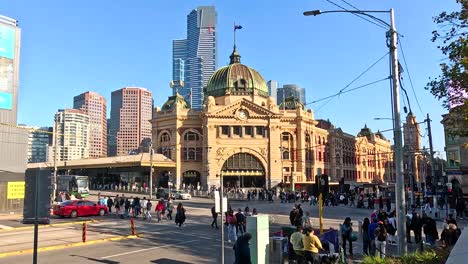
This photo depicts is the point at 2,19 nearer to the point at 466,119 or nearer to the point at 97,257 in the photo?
the point at 97,257

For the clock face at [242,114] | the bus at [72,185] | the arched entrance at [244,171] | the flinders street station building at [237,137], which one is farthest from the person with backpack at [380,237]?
the clock face at [242,114]

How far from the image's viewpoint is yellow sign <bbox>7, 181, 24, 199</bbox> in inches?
1442

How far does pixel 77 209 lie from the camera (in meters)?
33.5

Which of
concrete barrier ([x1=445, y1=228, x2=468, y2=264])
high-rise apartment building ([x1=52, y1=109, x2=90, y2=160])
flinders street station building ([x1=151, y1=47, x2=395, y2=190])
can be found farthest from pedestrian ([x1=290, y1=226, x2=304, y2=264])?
high-rise apartment building ([x1=52, y1=109, x2=90, y2=160])

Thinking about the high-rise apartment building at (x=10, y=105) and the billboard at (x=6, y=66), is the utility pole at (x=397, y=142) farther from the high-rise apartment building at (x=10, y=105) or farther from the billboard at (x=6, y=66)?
the billboard at (x=6, y=66)

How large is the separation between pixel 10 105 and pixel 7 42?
5.57 metres

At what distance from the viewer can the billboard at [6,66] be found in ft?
125

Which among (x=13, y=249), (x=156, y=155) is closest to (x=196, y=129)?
(x=156, y=155)

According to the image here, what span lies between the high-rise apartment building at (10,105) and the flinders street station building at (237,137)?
3520cm

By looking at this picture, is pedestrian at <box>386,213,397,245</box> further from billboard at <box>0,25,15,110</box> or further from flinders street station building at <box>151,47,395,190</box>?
flinders street station building at <box>151,47,395,190</box>

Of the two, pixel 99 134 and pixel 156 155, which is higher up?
pixel 99 134

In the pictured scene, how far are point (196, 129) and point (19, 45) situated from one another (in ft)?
129

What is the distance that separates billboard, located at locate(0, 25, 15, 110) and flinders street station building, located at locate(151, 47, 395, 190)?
3701 centimetres

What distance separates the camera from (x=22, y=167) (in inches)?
1550
